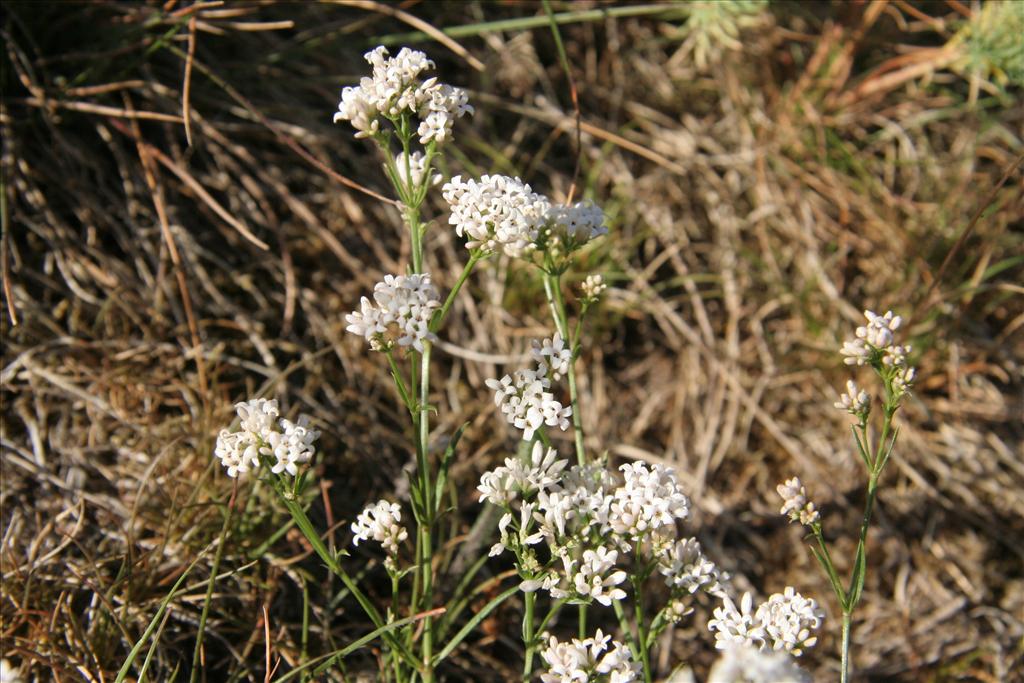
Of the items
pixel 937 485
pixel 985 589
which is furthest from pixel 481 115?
pixel 985 589

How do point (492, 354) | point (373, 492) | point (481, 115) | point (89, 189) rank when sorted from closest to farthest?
point (373, 492) < point (89, 189) < point (492, 354) < point (481, 115)

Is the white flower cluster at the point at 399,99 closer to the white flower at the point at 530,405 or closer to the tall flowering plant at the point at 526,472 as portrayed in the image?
the tall flowering plant at the point at 526,472

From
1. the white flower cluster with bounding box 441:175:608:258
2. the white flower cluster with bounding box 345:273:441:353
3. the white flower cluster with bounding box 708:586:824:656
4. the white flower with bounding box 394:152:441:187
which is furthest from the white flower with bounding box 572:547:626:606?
the white flower with bounding box 394:152:441:187

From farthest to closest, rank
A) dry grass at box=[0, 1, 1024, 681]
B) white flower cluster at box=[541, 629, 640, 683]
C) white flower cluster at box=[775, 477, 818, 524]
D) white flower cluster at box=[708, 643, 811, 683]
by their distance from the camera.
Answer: dry grass at box=[0, 1, 1024, 681], white flower cluster at box=[775, 477, 818, 524], white flower cluster at box=[541, 629, 640, 683], white flower cluster at box=[708, 643, 811, 683]

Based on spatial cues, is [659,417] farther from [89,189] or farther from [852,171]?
[89,189]

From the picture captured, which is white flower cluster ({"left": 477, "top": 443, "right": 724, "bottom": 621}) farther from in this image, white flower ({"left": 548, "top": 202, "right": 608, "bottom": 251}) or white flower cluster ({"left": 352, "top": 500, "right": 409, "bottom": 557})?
white flower ({"left": 548, "top": 202, "right": 608, "bottom": 251})

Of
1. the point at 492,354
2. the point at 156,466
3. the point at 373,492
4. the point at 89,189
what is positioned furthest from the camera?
the point at 492,354

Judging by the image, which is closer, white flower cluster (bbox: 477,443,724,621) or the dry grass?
white flower cluster (bbox: 477,443,724,621)

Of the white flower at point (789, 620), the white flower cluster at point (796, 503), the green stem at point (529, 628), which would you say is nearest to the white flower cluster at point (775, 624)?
the white flower at point (789, 620)
